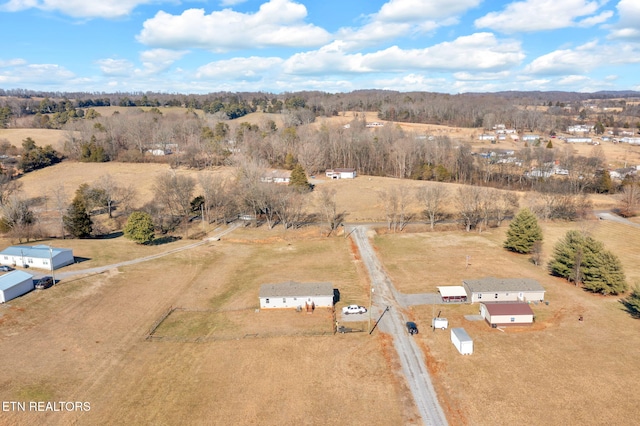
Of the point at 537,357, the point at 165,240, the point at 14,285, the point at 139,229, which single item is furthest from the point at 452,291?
the point at 165,240

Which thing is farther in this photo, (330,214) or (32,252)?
(330,214)

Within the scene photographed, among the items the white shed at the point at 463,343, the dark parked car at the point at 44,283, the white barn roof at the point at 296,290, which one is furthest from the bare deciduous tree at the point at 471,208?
the dark parked car at the point at 44,283

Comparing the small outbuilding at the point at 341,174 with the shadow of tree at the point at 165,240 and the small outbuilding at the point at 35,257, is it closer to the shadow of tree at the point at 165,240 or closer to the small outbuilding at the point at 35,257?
the shadow of tree at the point at 165,240

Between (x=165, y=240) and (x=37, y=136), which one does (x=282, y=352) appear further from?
(x=37, y=136)

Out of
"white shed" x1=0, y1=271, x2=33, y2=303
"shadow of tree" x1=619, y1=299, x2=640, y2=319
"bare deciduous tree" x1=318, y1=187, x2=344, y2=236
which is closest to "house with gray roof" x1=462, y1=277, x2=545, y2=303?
"shadow of tree" x1=619, y1=299, x2=640, y2=319

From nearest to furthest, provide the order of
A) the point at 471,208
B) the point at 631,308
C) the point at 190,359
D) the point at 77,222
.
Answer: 1. the point at 190,359
2. the point at 631,308
3. the point at 77,222
4. the point at 471,208

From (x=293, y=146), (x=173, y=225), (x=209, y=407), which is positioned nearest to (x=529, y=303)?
(x=209, y=407)

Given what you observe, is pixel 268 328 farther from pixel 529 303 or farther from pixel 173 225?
pixel 173 225
